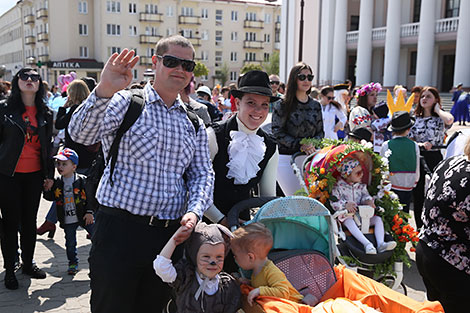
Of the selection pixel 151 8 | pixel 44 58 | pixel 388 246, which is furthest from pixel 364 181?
pixel 44 58

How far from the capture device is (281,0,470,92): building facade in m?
33.4

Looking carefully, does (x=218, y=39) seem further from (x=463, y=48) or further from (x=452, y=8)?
(x=463, y=48)

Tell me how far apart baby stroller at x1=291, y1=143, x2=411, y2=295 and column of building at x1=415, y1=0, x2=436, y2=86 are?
31529 mm

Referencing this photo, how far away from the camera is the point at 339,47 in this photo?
4081 cm

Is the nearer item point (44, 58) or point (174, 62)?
point (174, 62)

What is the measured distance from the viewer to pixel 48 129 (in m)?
5.24

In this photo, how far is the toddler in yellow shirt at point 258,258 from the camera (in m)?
3.33

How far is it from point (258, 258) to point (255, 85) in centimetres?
141

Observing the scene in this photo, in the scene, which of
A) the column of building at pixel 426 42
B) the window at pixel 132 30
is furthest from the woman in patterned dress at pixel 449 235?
the window at pixel 132 30

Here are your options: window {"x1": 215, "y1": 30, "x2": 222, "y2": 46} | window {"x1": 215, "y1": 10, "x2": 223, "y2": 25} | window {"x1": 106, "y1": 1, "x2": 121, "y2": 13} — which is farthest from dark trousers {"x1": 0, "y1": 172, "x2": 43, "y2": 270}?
window {"x1": 215, "y1": 30, "x2": 222, "y2": 46}

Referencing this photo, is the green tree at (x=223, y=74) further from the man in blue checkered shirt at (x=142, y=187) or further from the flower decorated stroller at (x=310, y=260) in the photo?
the man in blue checkered shirt at (x=142, y=187)

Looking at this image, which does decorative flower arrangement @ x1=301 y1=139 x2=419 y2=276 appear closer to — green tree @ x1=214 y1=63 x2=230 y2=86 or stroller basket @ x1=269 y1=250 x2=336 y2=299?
stroller basket @ x1=269 y1=250 x2=336 y2=299

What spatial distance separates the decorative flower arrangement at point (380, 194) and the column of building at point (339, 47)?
121 ft

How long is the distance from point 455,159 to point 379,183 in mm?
1945
